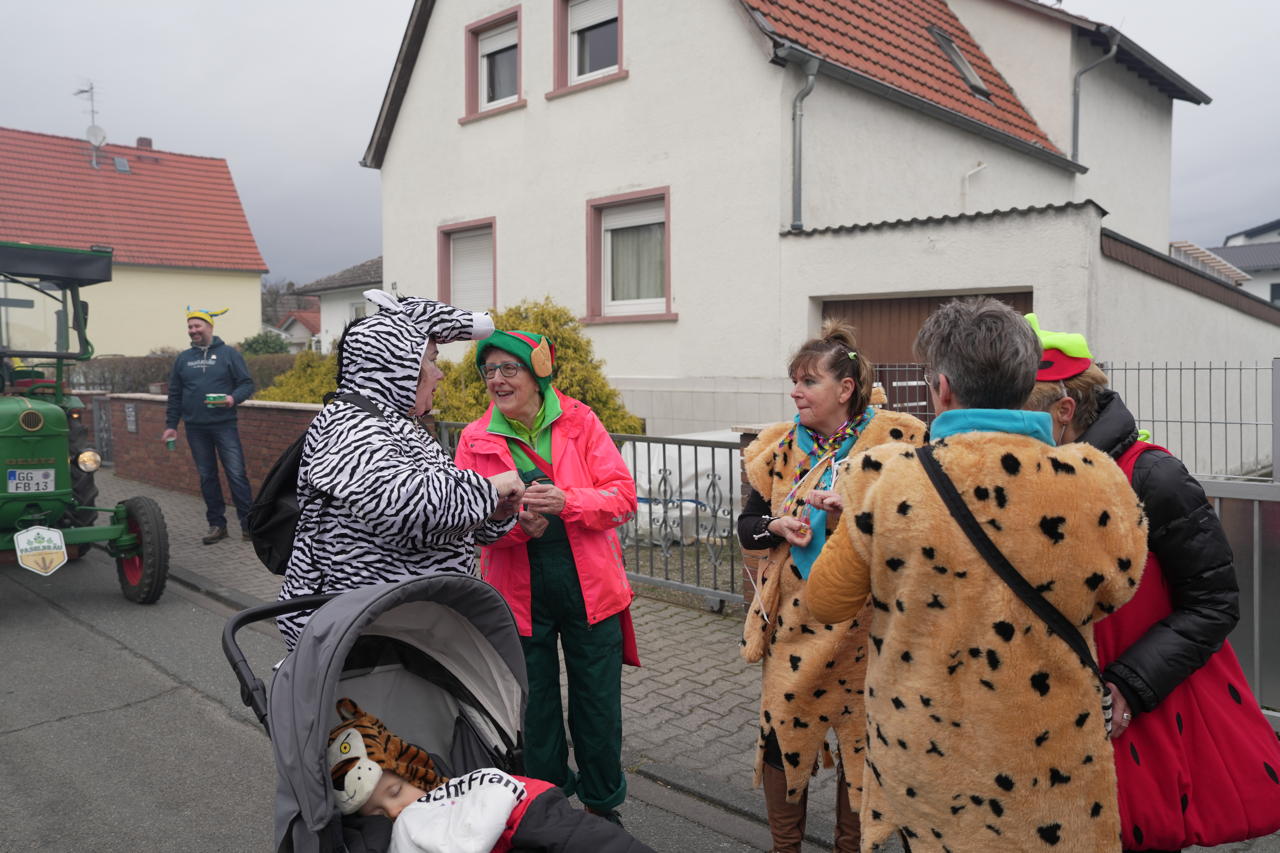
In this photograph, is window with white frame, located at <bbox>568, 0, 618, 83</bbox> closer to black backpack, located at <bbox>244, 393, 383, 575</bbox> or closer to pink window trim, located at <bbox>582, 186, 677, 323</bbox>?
pink window trim, located at <bbox>582, 186, 677, 323</bbox>

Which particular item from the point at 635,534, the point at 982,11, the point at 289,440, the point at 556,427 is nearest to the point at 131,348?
the point at 289,440

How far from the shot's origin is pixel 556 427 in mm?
3676

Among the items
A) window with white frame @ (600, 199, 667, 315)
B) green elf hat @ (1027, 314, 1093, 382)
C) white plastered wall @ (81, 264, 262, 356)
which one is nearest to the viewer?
green elf hat @ (1027, 314, 1093, 382)

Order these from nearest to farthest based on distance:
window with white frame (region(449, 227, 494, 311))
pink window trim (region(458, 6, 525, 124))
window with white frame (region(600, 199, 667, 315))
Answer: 1. window with white frame (region(600, 199, 667, 315))
2. pink window trim (region(458, 6, 525, 124))
3. window with white frame (region(449, 227, 494, 311))

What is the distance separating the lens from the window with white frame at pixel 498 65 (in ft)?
47.1

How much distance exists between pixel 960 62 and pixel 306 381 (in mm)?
11152

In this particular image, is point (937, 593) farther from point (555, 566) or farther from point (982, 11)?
point (982, 11)

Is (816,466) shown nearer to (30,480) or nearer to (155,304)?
(30,480)

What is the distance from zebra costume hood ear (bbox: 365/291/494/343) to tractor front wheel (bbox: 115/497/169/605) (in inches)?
203

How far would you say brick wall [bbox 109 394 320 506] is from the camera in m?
11.0

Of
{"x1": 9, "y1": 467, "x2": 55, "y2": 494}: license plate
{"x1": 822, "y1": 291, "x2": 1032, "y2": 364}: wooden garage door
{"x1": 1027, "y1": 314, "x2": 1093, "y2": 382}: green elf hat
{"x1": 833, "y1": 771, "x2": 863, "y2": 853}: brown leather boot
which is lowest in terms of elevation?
{"x1": 833, "y1": 771, "x2": 863, "y2": 853}: brown leather boot

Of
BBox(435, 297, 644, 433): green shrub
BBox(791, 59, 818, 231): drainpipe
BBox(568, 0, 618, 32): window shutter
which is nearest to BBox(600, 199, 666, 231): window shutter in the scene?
BBox(791, 59, 818, 231): drainpipe

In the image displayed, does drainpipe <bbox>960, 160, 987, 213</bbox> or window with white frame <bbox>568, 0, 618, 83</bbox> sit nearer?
window with white frame <bbox>568, 0, 618, 83</bbox>

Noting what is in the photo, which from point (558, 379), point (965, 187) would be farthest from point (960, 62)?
point (558, 379)
